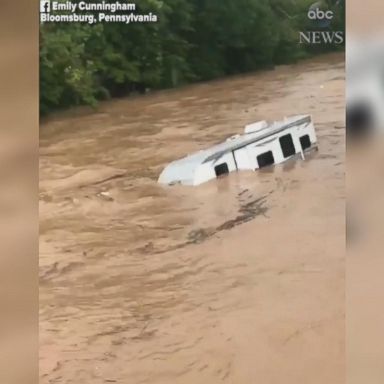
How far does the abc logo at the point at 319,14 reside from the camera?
0.71m

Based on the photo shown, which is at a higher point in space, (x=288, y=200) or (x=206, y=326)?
(x=288, y=200)

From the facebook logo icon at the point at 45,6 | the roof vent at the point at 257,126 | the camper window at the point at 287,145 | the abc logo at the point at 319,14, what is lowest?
the camper window at the point at 287,145

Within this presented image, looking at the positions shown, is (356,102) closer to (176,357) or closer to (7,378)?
(176,357)

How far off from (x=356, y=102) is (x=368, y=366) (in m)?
0.27

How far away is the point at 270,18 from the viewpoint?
715mm

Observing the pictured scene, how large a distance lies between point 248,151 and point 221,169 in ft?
0.11

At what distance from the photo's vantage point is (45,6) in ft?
2.37

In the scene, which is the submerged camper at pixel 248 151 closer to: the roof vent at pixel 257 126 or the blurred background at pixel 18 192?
the roof vent at pixel 257 126

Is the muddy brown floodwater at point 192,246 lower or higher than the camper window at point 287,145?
lower

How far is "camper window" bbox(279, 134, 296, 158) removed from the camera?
0.71 meters

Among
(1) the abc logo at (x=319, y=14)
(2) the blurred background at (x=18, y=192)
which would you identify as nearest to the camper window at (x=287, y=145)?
→ (1) the abc logo at (x=319, y=14)

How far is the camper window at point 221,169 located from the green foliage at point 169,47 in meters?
0.09

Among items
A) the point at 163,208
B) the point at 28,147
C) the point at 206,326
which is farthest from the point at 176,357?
the point at 28,147

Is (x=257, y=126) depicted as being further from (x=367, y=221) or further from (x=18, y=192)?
(x=18, y=192)
